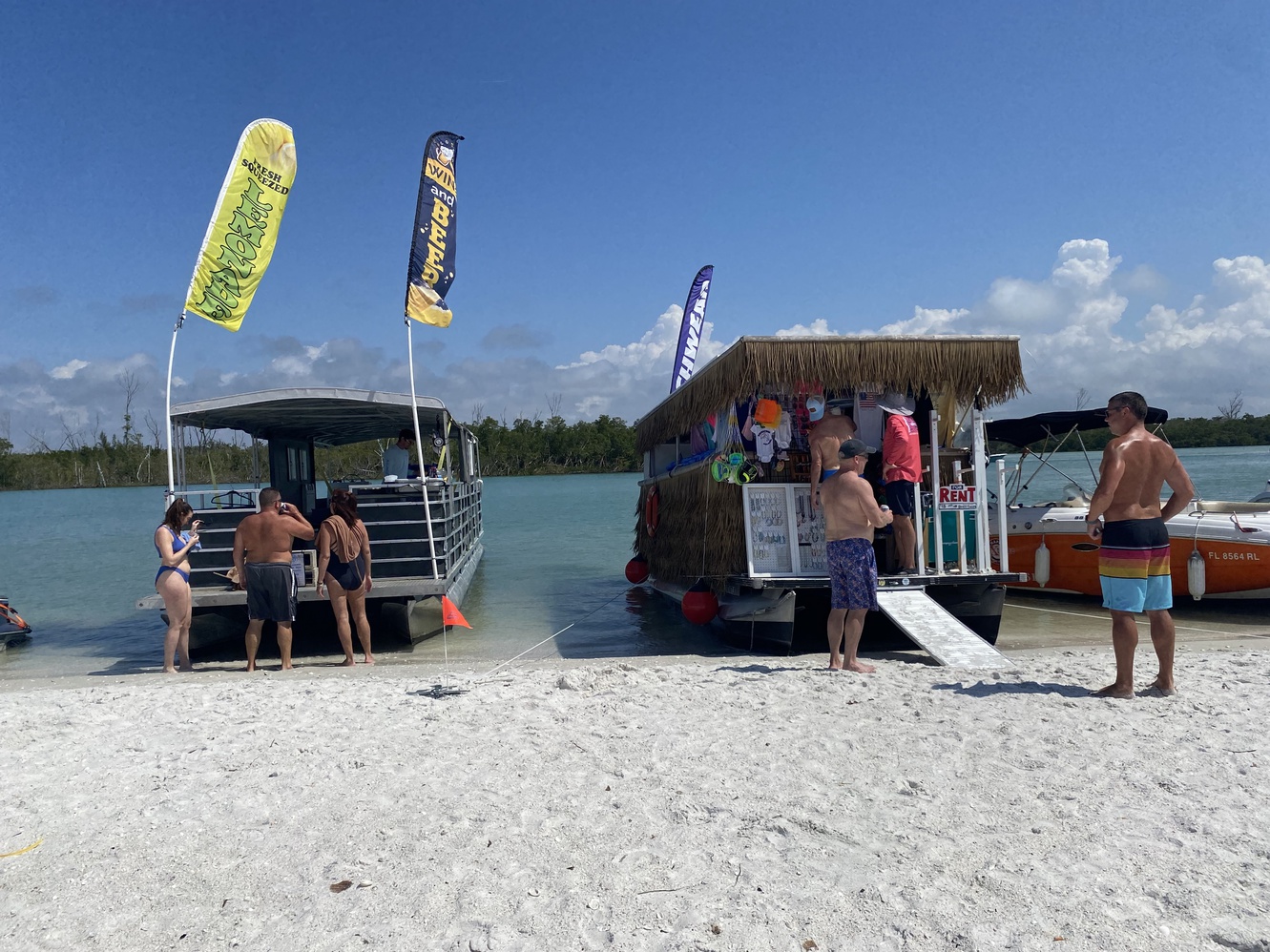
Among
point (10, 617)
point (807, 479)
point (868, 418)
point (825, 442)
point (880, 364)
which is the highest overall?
point (880, 364)

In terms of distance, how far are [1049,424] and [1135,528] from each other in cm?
757

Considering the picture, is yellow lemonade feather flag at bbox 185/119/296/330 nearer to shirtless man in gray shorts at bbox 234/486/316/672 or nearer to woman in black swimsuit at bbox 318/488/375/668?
shirtless man in gray shorts at bbox 234/486/316/672

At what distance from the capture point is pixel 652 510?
42.7ft

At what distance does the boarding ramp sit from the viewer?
6.73 m

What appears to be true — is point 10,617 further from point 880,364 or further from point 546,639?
point 880,364

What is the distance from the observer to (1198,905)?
2863mm

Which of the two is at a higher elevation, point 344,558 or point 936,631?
point 344,558

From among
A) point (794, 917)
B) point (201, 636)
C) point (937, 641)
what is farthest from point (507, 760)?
point (201, 636)

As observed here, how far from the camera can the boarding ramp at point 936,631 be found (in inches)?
265

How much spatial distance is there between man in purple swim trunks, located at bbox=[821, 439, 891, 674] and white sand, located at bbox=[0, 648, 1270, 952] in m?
0.74

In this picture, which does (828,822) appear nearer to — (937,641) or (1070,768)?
(1070,768)

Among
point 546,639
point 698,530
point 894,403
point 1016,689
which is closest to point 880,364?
point 894,403

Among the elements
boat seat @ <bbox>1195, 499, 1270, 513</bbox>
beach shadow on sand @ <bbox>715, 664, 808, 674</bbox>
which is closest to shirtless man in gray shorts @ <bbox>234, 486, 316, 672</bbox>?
beach shadow on sand @ <bbox>715, 664, 808, 674</bbox>

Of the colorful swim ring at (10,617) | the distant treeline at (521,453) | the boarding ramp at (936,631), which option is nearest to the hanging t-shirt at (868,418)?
the boarding ramp at (936,631)
